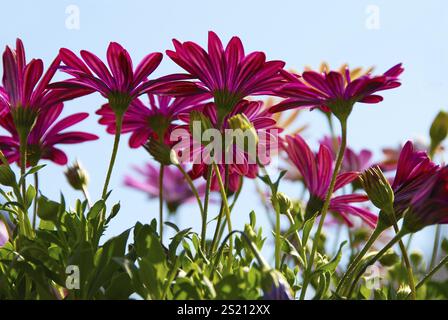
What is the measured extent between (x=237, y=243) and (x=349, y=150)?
2.16ft

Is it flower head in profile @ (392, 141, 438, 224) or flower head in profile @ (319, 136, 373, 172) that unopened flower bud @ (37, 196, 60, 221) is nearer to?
flower head in profile @ (392, 141, 438, 224)

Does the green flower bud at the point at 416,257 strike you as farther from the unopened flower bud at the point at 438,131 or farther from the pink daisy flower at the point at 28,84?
the pink daisy flower at the point at 28,84

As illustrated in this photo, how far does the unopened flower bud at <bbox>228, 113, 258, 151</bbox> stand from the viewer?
68 centimetres

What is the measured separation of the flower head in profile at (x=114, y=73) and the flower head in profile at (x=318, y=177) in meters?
0.23

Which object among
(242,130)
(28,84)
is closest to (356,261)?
(242,130)

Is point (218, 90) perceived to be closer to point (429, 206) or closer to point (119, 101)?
point (119, 101)

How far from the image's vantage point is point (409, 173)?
2.45 ft

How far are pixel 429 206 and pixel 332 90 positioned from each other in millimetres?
192

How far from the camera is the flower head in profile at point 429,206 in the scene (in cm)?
61

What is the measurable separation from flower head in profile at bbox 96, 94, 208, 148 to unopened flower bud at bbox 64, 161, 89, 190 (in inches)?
2.7

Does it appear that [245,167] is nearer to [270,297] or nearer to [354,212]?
[354,212]

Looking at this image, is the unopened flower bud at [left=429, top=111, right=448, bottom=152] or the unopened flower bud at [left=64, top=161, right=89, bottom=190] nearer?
the unopened flower bud at [left=64, top=161, right=89, bottom=190]

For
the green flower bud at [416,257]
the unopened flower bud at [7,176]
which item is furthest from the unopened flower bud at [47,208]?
the green flower bud at [416,257]

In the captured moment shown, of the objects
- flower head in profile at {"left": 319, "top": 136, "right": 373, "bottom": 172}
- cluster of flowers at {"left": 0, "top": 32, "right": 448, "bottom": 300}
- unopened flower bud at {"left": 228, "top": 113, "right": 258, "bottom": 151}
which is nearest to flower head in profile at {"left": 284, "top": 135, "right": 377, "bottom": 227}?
cluster of flowers at {"left": 0, "top": 32, "right": 448, "bottom": 300}
